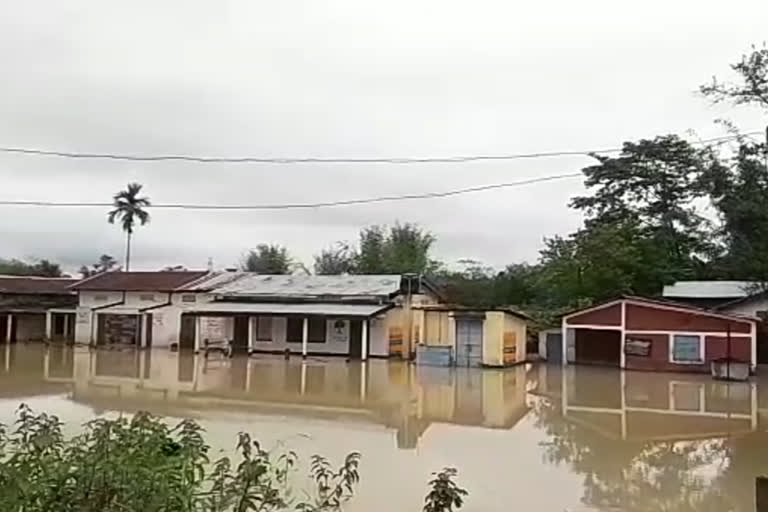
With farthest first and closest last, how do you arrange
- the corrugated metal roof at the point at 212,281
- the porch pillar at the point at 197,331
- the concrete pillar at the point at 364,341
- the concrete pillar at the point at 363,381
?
the corrugated metal roof at the point at 212,281
the porch pillar at the point at 197,331
the concrete pillar at the point at 364,341
the concrete pillar at the point at 363,381

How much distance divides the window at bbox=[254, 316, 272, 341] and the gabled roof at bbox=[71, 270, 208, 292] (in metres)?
4.52

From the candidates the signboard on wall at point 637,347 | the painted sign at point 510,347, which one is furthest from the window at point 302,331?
the signboard on wall at point 637,347

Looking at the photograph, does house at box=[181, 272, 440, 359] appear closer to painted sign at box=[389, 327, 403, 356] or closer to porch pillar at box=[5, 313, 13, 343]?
painted sign at box=[389, 327, 403, 356]

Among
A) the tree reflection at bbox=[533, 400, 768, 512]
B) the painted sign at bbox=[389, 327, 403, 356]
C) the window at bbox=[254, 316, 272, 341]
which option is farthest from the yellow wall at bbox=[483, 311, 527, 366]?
the tree reflection at bbox=[533, 400, 768, 512]

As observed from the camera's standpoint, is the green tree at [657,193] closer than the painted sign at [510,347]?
No

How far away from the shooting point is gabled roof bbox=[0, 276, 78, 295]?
121 feet

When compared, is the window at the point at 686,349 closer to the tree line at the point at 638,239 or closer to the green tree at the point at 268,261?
the tree line at the point at 638,239

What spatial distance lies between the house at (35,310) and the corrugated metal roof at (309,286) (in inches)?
308

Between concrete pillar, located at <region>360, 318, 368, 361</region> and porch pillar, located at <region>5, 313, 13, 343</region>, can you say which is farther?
porch pillar, located at <region>5, 313, 13, 343</region>

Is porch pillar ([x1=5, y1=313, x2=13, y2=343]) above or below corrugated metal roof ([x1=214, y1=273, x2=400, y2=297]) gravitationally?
below

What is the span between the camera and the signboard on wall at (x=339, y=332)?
3080 centimetres

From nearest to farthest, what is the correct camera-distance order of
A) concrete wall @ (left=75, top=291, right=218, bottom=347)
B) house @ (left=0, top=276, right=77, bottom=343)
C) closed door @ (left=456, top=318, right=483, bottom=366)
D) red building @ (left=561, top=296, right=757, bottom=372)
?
1. red building @ (left=561, top=296, right=757, bottom=372)
2. closed door @ (left=456, top=318, right=483, bottom=366)
3. concrete wall @ (left=75, top=291, right=218, bottom=347)
4. house @ (left=0, top=276, right=77, bottom=343)

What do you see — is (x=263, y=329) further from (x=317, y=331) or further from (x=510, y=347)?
(x=510, y=347)

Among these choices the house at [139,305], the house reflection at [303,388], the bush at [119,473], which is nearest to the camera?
the bush at [119,473]
